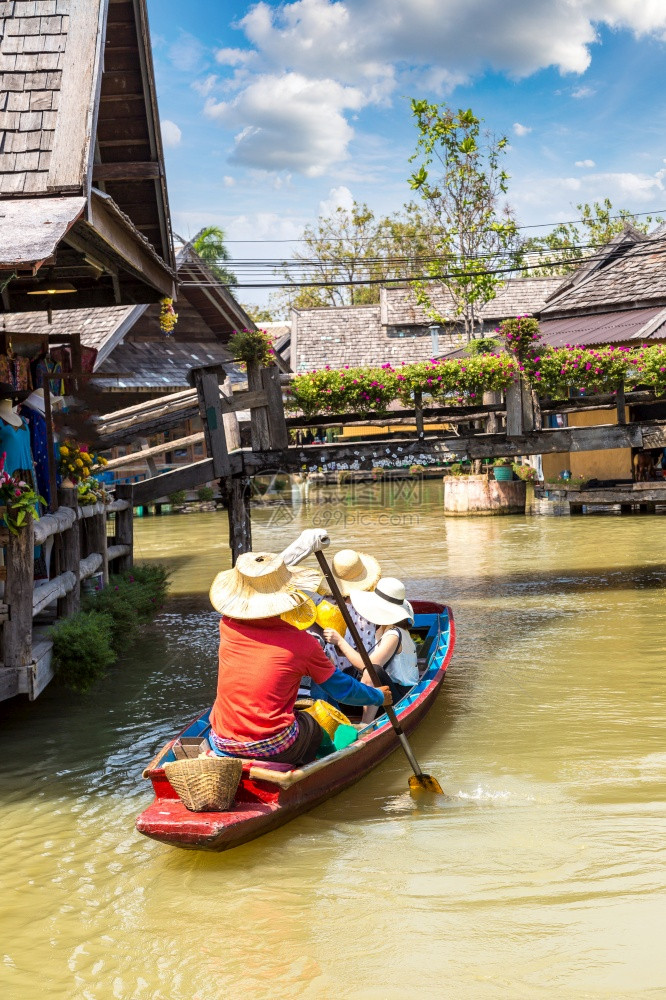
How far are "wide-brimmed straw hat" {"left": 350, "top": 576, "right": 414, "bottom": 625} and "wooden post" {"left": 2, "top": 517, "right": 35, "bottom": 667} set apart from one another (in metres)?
2.49

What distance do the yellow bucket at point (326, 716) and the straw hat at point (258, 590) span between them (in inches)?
42.7

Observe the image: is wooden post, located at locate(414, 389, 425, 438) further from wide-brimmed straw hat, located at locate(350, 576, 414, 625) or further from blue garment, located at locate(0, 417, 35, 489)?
blue garment, located at locate(0, 417, 35, 489)

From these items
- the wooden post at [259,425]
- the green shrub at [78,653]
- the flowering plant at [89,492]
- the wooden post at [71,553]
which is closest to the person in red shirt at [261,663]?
the green shrub at [78,653]

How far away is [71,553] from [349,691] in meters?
4.51

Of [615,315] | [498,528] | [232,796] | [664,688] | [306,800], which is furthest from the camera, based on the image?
[615,315]

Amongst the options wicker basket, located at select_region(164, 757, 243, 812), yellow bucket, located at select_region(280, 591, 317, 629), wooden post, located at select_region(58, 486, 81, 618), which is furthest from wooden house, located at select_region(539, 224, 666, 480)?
wicker basket, located at select_region(164, 757, 243, 812)

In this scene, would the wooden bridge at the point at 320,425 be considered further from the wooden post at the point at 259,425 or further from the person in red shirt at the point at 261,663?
the person in red shirt at the point at 261,663

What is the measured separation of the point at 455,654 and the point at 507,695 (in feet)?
→ 5.74

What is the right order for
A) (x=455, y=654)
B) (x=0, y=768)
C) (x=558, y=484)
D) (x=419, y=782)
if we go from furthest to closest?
(x=558, y=484) → (x=455, y=654) → (x=0, y=768) → (x=419, y=782)

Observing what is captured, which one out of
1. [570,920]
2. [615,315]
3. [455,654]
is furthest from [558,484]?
[570,920]

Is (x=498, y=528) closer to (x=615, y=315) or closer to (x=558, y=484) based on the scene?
(x=558, y=484)

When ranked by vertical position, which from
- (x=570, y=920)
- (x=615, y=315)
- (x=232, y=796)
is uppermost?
(x=615, y=315)

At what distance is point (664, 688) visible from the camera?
8.88m

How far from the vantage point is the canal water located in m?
4.64
